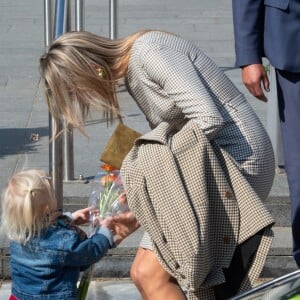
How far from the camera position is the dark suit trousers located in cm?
427

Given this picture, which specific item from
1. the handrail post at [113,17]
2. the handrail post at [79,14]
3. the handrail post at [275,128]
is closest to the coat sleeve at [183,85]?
the handrail post at [275,128]

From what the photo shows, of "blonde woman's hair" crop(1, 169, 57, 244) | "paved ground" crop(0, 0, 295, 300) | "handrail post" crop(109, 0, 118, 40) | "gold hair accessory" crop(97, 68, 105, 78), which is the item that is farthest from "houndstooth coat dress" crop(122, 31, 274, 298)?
"handrail post" crop(109, 0, 118, 40)

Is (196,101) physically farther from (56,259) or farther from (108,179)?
(56,259)

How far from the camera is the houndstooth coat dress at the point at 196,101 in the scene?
12.1ft

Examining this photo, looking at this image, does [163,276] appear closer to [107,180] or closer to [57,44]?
[107,180]

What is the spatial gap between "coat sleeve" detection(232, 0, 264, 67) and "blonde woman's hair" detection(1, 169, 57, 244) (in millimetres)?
1023

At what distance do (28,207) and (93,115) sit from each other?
77 centimetres

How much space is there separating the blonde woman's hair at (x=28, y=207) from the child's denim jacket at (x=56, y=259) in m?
0.04

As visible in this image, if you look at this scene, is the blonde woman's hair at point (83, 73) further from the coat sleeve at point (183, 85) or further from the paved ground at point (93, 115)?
the paved ground at point (93, 115)

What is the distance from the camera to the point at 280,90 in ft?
14.3

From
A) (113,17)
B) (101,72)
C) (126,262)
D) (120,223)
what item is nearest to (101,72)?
(101,72)

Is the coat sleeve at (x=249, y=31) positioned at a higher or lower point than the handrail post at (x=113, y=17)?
higher

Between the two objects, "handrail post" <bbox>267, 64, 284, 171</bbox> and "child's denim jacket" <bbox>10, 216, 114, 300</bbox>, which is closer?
"child's denim jacket" <bbox>10, 216, 114, 300</bbox>

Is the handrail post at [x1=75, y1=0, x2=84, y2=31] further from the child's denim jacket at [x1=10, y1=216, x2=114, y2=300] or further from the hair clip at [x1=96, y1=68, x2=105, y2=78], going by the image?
the hair clip at [x1=96, y1=68, x2=105, y2=78]
